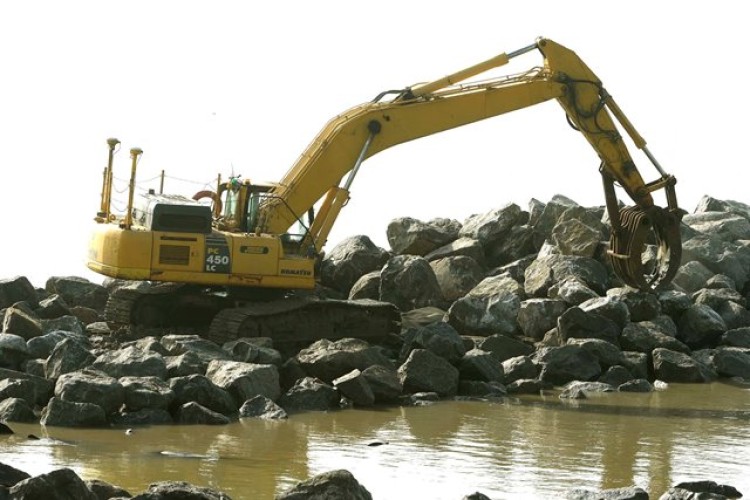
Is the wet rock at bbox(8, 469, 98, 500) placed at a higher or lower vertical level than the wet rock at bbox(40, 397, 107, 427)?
lower

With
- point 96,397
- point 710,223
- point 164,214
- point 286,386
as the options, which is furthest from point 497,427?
point 710,223

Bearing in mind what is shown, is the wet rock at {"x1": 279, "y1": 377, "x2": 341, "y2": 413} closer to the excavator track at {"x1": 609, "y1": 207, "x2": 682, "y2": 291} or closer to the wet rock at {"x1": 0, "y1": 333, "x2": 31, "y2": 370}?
the wet rock at {"x1": 0, "y1": 333, "x2": 31, "y2": 370}

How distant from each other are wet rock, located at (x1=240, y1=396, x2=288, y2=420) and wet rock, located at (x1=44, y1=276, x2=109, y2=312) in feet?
29.2

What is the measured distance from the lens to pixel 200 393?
53.0ft

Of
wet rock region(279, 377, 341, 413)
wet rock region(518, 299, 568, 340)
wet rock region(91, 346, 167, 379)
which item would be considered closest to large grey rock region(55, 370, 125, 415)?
wet rock region(91, 346, 167, 379)

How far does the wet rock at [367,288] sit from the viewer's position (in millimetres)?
24719

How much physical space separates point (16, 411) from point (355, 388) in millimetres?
4280

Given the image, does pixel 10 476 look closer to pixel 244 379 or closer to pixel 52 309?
pixel 244 379

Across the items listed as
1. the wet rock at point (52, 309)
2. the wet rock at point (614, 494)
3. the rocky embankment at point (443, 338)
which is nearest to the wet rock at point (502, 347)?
the rocky embankment at point (443, 338)

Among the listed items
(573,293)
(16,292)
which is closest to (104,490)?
(573,293)

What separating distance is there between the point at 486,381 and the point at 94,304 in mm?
8670

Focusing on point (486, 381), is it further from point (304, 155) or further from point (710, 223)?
point (710, 223)

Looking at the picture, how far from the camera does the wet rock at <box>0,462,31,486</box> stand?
10828mm

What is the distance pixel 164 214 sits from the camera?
20.2 m
